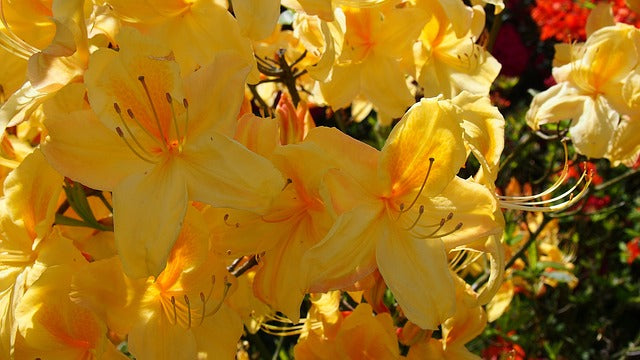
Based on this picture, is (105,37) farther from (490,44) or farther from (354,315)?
(490,44)

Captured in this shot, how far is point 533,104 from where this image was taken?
1.69m

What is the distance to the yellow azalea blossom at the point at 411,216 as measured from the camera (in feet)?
3.20

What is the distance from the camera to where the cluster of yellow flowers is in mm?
966

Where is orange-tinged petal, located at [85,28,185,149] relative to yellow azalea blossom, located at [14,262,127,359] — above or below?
above

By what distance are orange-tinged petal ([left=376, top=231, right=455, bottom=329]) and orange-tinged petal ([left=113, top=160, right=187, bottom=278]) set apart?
0.91 ft

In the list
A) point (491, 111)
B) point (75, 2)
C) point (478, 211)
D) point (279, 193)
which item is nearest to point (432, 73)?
point (491, 111)

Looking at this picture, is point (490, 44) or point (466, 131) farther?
point (490, 44)

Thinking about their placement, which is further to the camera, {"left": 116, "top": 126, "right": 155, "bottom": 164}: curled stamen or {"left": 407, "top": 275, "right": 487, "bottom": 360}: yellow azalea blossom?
{"left": 407, "top": 275, "right": 487, "bottom": 360}: yellow azalea blossom

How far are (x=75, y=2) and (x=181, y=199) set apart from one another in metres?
0.29

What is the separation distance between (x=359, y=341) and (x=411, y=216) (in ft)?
0.92

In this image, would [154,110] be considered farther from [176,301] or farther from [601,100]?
[601,100]

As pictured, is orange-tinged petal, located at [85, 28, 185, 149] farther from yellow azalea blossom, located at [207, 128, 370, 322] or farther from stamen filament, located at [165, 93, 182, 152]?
yellow azalea blossom, located at [207, 128, 370, 322]

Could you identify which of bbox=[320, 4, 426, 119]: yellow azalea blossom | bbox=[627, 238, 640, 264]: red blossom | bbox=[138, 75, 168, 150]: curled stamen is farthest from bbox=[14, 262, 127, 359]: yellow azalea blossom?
bbox=[627, 238, 640, 264]: red blossom

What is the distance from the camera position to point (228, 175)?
3.14ft
